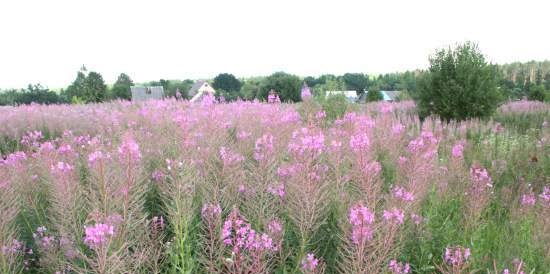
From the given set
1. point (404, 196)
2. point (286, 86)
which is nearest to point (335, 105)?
point (404, 196)

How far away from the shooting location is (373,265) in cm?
215

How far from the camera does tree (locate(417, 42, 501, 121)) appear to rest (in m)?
15.2

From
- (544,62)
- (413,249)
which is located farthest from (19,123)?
(544,62)

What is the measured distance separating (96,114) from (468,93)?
1233 cm

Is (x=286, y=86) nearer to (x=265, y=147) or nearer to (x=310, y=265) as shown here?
(x=265, y=147)

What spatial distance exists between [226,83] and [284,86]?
141 feet

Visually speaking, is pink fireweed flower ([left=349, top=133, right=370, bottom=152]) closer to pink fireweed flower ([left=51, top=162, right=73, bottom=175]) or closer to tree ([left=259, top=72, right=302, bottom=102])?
pink fireweed flower ([left=51, top=162, right=73, bottom=175])

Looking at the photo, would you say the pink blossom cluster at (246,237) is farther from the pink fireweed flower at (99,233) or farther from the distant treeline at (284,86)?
the distant treeline at (284,86)

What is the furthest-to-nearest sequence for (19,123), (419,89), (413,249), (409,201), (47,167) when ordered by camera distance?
1. (419,89)
2. (19,123)
3. (47,167)
4. (413,249)
5. (409,201)

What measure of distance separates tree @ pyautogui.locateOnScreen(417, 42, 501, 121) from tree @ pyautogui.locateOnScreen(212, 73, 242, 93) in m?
84.6

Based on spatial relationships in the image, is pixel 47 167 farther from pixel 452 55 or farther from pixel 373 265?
pixel 452 55

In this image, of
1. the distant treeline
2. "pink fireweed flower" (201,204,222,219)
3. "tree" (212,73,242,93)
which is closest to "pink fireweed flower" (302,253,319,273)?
"pink fireweed flower" (201,204,222,219)

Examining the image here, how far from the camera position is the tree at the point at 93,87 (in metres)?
40.5

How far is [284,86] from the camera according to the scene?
2327 inches
